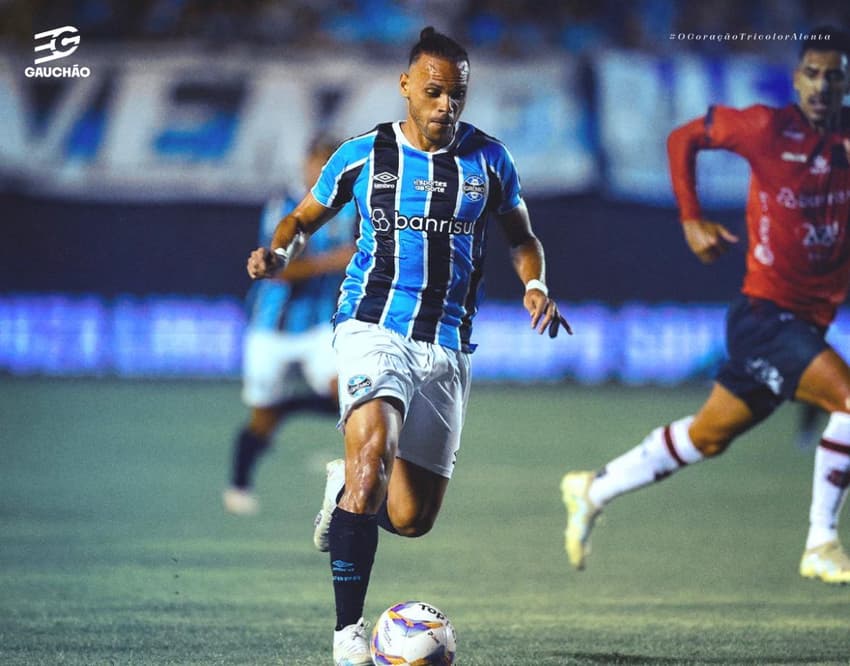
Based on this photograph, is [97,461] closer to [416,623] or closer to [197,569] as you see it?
[197,569]

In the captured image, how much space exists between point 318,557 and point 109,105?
10.4 meters

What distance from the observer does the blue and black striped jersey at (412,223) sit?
203 inches

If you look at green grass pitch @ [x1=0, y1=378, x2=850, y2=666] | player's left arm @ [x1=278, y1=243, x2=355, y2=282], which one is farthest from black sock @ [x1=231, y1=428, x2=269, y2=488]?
player's left arm @ [x1=278, y1=243, x2=355, y2=282]

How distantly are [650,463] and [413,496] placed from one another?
1.62 m

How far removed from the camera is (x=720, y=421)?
6.53 metres

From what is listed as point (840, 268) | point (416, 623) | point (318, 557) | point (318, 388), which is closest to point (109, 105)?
point (318, 388)

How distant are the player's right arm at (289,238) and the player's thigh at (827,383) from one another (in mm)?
2240

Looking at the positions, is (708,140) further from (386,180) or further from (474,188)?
(386,180)

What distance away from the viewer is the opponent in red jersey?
6.34 meters

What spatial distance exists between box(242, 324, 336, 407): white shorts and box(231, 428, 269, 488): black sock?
29 centimetres

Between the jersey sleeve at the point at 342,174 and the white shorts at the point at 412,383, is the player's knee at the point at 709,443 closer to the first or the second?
the white shorts at the point at 412,383

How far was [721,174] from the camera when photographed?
53.0ft

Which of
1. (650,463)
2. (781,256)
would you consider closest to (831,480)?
(650,463)

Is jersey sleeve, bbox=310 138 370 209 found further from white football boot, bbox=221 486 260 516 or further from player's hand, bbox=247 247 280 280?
white football boot, bbox=221 486 260 516
